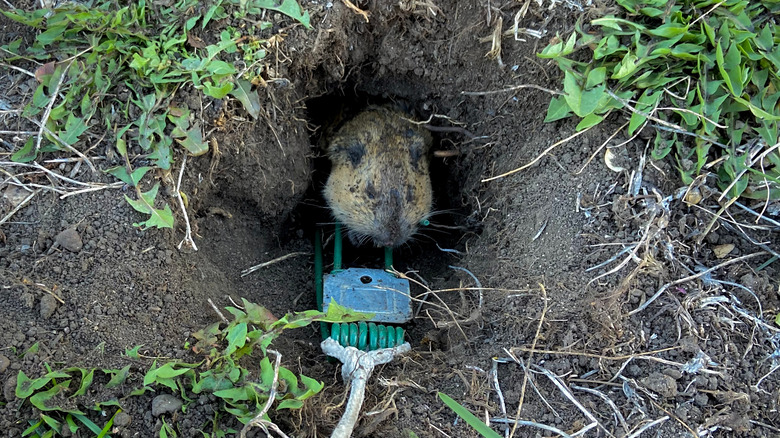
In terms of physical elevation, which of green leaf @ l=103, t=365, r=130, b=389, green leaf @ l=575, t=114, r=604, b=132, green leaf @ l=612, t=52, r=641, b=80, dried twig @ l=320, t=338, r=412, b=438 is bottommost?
dried twig @ l=320, t=338, r=412, b=438

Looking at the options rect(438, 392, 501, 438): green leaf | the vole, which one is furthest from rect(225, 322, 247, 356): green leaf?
the vole

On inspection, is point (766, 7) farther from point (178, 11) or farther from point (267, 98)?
point (178, 11)

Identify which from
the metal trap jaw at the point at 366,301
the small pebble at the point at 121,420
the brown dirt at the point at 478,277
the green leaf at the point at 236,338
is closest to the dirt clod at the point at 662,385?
the brown dirt at the point at 478,277

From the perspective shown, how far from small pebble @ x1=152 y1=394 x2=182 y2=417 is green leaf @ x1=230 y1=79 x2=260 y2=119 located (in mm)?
1372

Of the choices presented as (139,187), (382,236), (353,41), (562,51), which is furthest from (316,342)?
(562,51)

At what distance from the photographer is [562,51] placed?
8.66 feet

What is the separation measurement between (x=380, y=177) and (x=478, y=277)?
3.46ft

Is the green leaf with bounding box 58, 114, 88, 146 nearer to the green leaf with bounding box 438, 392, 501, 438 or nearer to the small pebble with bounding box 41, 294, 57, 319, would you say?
the small pebble with bounding box 41, 294, 57, 319

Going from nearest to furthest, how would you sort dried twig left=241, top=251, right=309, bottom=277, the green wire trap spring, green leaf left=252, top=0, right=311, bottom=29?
green leaf left=252, top=0, right=311, bottom=29 → the green wire trap spring → dried twig left=241, top=251, right=309, bottom=277

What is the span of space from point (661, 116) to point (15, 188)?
9.37 feet

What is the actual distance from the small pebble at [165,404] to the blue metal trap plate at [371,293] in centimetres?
117

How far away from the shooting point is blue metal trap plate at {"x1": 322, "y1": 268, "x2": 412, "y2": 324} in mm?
3246

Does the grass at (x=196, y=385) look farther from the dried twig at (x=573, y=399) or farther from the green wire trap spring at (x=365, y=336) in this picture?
the dried twig at (x=573, y=399)

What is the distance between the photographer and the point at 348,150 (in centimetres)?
396
